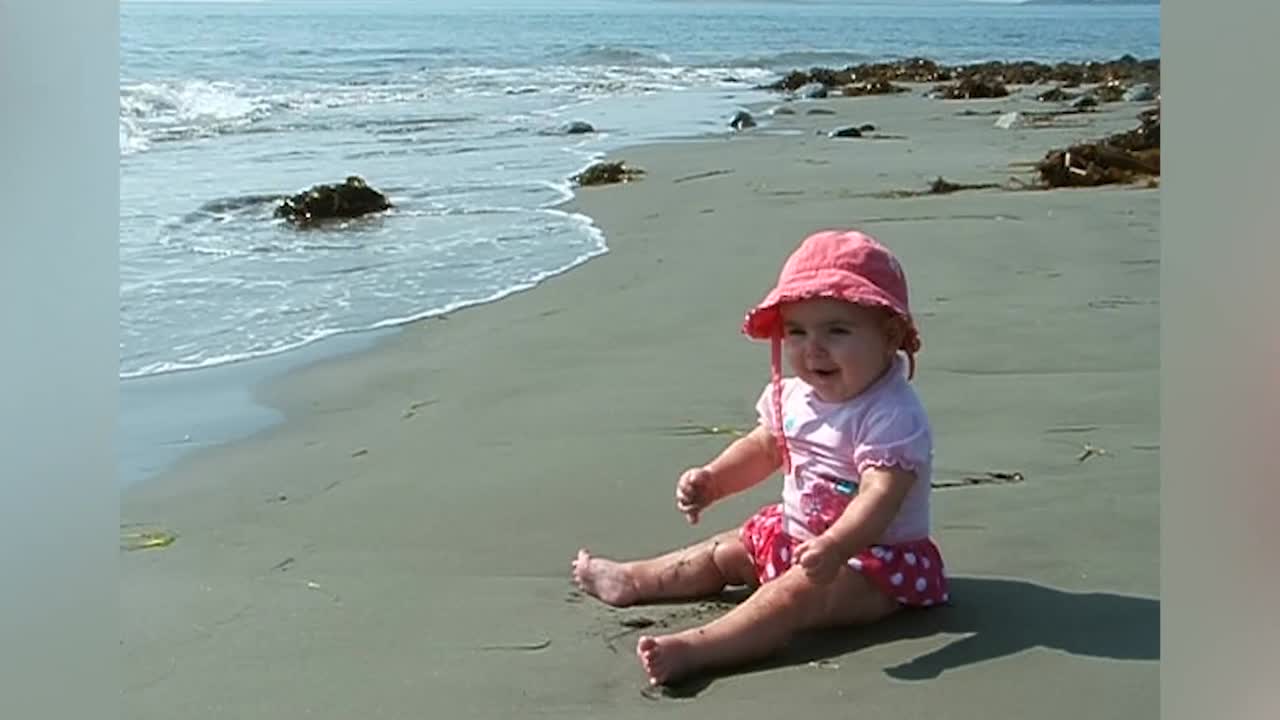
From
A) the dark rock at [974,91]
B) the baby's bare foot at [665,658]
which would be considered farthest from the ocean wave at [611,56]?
the baby's bare foot at [665,658]

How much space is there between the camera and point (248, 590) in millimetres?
1507

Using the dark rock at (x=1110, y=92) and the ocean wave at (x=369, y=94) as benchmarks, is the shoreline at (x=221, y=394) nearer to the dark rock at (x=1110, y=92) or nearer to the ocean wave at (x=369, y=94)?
the ocean wave at (x=369, y=94)

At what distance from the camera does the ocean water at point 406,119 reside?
2.94 meters

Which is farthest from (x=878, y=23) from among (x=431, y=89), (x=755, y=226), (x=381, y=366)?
(x=381, y=366)

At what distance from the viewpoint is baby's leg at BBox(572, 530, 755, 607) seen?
1481mm

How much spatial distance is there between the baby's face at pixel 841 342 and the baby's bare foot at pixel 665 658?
296 millimetres

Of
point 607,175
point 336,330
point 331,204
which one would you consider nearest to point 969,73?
point 607,175

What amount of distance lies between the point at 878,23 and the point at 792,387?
27.3 feet

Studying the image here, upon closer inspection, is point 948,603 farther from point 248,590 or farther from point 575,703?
point 248,590

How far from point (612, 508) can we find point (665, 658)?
412 mm

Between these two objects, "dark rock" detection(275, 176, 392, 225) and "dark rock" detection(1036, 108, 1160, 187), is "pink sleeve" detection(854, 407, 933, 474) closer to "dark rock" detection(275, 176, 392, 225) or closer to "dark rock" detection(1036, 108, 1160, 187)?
"dark rock" detection(1036, 108, 1160, 187)

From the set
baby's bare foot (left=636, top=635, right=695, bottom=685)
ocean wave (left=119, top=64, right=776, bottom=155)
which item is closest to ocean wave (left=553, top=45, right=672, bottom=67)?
ocean wave (left=119, top=64, right=776, bottom=155)

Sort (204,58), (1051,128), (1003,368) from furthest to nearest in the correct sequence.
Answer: (204,58), (1051,128), (1003,368)

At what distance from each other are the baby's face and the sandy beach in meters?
0.20
